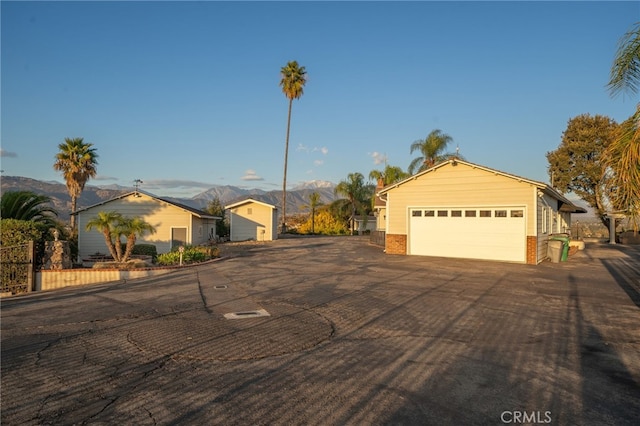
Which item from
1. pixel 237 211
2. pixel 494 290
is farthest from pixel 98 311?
pixel 237 211

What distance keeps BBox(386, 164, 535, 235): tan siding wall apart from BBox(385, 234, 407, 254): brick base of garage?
0.94 feet

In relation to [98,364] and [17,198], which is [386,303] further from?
[17,198]

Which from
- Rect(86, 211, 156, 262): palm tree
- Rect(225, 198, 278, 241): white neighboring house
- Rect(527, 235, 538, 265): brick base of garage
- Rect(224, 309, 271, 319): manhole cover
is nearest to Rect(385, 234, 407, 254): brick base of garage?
Rect(527, 235, 538, 265): brick base of garage

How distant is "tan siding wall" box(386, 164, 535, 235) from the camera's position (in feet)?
58.0

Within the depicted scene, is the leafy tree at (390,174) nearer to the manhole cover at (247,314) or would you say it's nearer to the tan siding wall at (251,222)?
the tan siding wall at (251,222)

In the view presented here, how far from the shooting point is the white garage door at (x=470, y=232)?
1772 centimetres

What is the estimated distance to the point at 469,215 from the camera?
1897cm

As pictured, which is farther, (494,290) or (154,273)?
(154,273)

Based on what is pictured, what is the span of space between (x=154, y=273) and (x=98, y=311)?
6.69 m

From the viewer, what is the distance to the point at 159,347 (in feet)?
19.7

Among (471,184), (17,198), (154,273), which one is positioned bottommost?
(154,273)

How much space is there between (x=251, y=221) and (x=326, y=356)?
33.2 m
